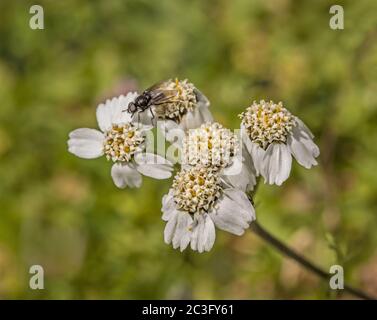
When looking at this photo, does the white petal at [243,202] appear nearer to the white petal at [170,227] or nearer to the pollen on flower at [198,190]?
the pollen on flower at [198,190]

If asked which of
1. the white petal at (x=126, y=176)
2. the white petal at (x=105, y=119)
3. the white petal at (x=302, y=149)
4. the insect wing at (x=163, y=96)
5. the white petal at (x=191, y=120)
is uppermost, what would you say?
the insect wing at (x=163, y=96)

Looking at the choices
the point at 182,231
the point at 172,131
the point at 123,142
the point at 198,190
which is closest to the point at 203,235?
the point at 182,231

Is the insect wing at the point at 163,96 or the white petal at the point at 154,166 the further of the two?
the insect wing at the point at 163,96

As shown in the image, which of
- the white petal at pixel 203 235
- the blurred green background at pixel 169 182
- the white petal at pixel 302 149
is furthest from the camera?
the blurred green background at pixel 169 182

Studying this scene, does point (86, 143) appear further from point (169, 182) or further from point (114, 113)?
point (169, 182)

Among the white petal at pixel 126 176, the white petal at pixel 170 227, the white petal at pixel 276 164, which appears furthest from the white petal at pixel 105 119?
the white petal at pixel 276 164

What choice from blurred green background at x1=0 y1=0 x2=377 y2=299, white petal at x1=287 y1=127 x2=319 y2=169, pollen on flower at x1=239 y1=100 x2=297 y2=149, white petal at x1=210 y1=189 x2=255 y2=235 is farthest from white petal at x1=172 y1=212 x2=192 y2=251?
blurred green background at x1=0 y1=0 x2=377 y2=299

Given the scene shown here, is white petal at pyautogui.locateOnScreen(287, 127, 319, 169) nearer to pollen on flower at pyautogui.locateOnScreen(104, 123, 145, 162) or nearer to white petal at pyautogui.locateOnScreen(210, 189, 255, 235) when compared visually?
white petal at pyautogui.locateOnScreen(210, 189, 255, 235)

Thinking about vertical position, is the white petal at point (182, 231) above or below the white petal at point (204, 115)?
below

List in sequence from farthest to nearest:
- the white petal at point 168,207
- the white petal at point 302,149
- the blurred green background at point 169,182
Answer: the blurred green background at point 169,182 → the white petal at point 302,149 → the white petal at point 168,207

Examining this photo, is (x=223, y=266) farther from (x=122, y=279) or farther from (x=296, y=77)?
(x=296, y=77)
